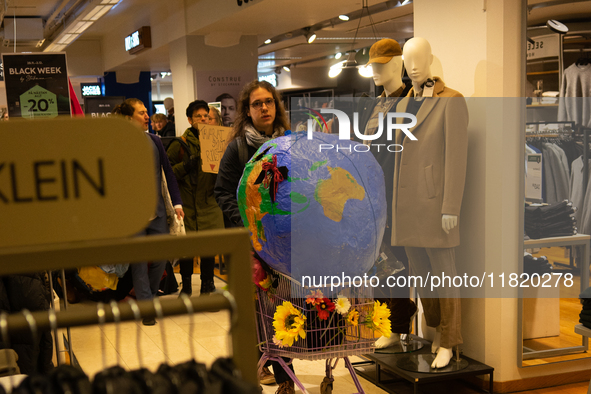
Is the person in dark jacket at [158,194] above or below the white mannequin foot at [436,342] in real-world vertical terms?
above

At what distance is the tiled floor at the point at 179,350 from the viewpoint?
357cm

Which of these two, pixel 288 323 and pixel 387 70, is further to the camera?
pixel 387 70

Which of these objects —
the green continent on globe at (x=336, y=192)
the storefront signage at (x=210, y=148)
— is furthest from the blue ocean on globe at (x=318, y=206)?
the storefront signage at (x=210, y=148)

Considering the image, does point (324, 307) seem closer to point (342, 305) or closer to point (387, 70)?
point (342, 305)

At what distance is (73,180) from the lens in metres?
0.83

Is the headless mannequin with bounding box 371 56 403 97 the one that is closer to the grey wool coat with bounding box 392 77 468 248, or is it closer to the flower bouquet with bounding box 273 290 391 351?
the grey wool coat with bounding box 392 77 468 248

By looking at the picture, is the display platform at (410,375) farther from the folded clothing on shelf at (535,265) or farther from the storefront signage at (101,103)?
the storefront signage at (101,103)

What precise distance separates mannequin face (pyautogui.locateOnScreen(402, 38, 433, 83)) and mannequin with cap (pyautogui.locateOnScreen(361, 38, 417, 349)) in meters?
0.16

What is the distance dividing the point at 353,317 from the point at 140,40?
900cm

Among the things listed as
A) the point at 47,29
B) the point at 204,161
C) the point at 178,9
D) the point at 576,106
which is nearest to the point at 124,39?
the point at 47,29

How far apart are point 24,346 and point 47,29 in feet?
34.6

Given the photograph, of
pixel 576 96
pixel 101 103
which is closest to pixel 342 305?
pixel 576 96

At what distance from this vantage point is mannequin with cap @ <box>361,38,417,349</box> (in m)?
3.53

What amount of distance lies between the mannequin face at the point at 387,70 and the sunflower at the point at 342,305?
161 cm
